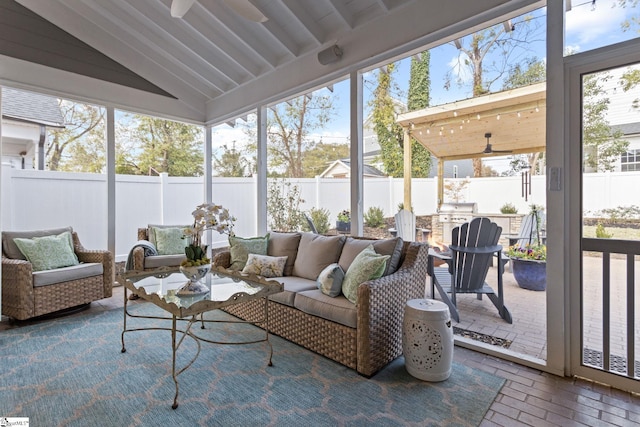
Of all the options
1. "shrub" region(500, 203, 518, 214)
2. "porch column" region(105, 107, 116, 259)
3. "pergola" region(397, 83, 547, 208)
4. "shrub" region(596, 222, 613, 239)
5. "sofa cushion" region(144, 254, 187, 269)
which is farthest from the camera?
"porch column" region(105, 107, 116, 259)

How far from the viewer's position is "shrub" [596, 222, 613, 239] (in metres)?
2.31

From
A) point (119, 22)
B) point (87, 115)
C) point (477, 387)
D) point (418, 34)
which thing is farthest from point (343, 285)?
point (87, 115)

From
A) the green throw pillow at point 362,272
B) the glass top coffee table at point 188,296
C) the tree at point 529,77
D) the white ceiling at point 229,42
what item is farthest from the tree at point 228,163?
the tree at point 529,77

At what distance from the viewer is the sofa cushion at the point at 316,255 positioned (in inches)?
131

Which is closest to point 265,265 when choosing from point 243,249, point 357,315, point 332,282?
point 243,249

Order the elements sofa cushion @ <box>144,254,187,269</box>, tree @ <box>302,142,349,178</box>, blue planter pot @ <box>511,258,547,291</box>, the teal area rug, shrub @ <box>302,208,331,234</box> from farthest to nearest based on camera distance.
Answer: shrub @ <box>302,208,331,234</box> < tree @ <box>302,142,349,178</box> < sofa cushion @ <box>144,254,187,269</box> < blue planter pot @ <box>511,258,547,291</box> < the teal area rug

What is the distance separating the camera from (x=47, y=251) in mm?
3709

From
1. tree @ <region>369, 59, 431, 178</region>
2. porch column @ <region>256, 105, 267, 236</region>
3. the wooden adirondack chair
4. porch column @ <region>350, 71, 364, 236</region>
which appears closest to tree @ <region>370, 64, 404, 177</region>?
tree @ <region>369, 59, 431, 178</region>

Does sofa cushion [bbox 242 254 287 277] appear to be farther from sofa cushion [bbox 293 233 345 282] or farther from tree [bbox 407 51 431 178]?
tree [bbox 407 51 431 178]

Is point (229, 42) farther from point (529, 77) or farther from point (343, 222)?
point (529, 77)

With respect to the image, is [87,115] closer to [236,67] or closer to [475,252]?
[236,67]

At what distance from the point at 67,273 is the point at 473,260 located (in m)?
4.25

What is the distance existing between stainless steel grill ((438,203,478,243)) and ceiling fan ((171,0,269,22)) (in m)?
2.80

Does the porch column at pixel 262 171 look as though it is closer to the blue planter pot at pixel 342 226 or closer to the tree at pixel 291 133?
the tree at pixel 291 133
